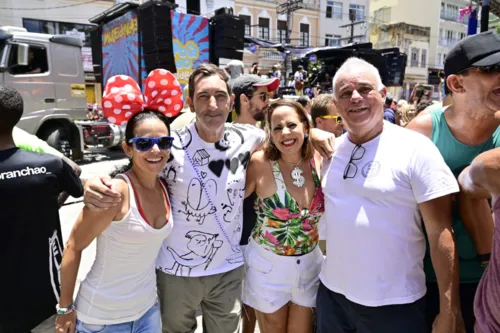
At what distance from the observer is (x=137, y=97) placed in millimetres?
1952

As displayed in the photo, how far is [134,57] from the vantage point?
10031 millimetres

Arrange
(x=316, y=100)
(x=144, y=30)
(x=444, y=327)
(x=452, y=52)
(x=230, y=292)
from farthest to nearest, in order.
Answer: (x=144, y=30) → (x=316, y=100) → (x=230, y=292) → (x=452, y=52) → (x=444, y=327)

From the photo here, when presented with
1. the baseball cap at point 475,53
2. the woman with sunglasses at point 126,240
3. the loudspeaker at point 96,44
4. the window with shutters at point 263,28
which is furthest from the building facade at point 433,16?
the woman with sunglasses at point 126,240

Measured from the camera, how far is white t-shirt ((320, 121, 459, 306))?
1.61m

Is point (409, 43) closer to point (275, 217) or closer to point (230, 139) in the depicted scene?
point (230, 139)

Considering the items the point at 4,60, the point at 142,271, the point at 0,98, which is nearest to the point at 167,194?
the point at 142,271

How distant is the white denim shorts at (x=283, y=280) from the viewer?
81.4 inches

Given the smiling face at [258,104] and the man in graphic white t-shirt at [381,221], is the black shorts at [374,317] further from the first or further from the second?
the smiling face at [258,104]

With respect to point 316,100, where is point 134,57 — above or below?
above

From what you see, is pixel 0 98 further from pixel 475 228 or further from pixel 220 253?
pixel 475 228

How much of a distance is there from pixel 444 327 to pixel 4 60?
866 cm

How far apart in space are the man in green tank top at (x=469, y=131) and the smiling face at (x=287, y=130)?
622 mm

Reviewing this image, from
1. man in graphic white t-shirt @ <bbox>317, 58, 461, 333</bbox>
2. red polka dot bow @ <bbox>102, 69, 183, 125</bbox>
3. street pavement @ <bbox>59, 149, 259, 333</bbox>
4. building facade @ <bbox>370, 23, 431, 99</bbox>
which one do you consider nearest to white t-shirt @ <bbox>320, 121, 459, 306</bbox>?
man in graphic white t-shirt @ <bbox>317, 58, 461, 333</bbox>

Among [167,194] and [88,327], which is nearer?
[88,327]
